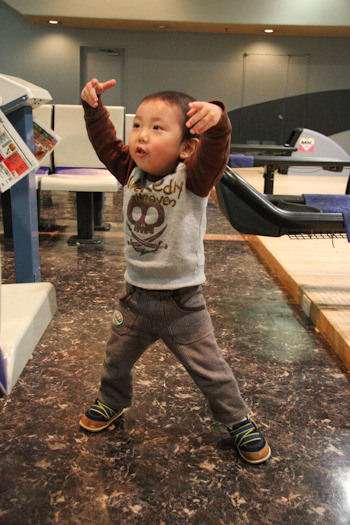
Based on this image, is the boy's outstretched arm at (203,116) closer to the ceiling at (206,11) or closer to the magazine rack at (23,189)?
the magazine rack at (23,189)

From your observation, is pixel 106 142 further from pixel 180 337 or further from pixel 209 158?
pixel 180 337

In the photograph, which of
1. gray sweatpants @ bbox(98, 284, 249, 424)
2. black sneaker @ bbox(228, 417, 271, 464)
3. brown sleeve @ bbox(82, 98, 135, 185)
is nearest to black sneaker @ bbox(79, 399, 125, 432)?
gray sweatpants @ bbox(98, 284, 249, 424)

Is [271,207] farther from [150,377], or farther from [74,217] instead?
[74,217]

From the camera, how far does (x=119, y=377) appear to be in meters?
1.31

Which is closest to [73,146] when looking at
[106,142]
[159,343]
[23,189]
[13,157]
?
[23,189]

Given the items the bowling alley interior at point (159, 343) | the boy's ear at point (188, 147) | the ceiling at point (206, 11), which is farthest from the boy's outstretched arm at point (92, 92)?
the ceiling at point (206, 11)

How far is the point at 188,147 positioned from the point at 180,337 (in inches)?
18.2

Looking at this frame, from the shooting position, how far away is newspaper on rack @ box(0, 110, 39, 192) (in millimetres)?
1432

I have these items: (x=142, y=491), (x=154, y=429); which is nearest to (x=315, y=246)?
(x=154, y=429)

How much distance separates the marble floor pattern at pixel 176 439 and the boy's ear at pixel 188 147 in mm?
771

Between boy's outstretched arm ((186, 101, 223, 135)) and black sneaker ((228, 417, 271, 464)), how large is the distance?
78 cm

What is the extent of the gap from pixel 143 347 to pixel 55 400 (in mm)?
439

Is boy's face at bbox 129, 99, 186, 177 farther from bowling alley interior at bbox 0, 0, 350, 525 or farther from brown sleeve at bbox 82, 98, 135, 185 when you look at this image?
brown sleeve at bbox 82, 98, 135, 185

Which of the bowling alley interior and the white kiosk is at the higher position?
the white kiosk
